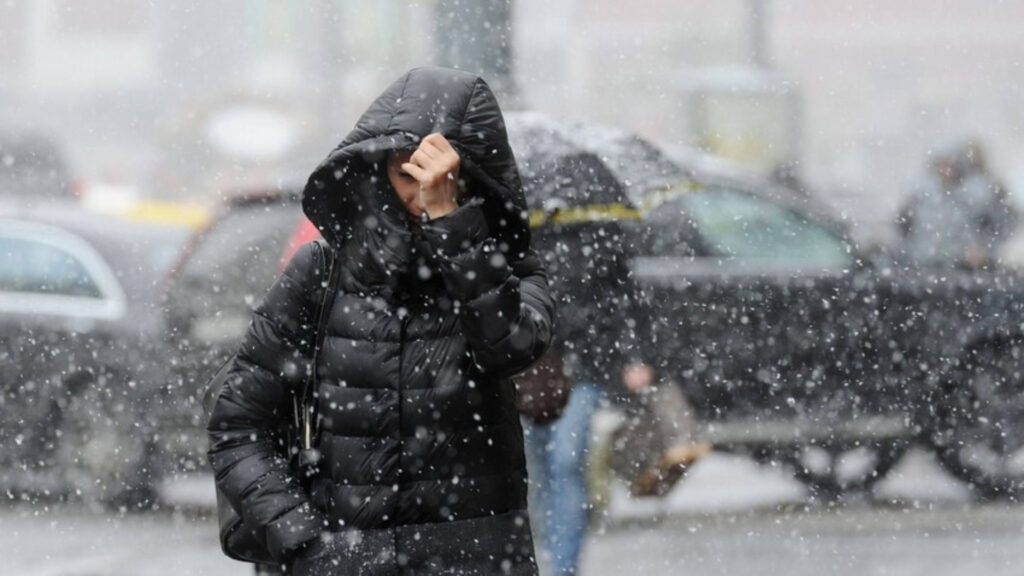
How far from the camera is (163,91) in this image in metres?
33.8

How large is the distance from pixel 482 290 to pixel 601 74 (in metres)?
22.4

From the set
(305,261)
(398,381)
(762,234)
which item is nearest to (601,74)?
(762,234)

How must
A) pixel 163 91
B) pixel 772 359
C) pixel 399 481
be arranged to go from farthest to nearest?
pixel 163 91, pixel 772 359, pixel 399 481

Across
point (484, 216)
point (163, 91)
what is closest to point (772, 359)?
point (484, 216)

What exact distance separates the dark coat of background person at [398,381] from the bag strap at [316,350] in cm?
1

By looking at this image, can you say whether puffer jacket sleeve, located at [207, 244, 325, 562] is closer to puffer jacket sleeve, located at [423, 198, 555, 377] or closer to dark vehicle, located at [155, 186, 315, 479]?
puffer jacket sleeve, located at [423, 198, 555, 377]

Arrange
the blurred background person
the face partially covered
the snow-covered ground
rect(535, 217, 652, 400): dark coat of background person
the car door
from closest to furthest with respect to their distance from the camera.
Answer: the face partially covered, rect(535, 217, 652, 400): dark coat of background person, the snow-covered ground, the car door, the blurred background person

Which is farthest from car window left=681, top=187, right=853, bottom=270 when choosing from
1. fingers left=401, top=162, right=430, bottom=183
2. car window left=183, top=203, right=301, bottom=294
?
fingers left=401, top=162, right=430, bottom=183

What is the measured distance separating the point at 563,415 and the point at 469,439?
1.83 metres

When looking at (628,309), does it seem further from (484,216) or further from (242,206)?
(242,206)

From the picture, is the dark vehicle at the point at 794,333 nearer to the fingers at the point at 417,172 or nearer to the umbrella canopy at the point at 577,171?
the umbrella canopy at the point at 577,171

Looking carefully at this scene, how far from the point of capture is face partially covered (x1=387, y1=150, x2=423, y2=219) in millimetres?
3129

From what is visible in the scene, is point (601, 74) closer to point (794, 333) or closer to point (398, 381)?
point (794, 333)

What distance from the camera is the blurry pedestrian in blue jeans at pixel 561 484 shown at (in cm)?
498
